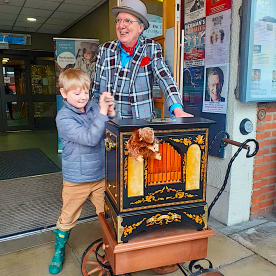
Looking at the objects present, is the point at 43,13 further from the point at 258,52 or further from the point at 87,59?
the point at 258,52

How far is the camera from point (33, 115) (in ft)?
28.0

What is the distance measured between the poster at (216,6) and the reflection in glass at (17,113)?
709cm

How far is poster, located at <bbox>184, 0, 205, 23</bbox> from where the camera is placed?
8.54 ft

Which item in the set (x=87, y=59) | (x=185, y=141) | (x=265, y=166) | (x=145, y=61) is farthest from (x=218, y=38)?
(x=87, y=59)

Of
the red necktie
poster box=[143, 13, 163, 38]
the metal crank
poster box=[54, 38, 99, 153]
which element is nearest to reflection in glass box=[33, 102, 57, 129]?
poster box=[54, 38, 99, 153]

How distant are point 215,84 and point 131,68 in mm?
934

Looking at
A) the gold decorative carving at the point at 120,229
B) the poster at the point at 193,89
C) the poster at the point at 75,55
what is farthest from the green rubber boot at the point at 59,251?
the poster at the point at 75,55

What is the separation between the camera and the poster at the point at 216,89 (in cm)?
248

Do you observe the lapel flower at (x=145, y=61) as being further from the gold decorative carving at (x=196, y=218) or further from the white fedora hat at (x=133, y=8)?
the gold decorative carving at (x=196, y=218)

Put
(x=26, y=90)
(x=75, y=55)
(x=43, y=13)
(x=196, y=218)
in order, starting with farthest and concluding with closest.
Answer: (x=26, y=90), (x=43, y=13), (x=75, y=55), (x=196, y=218)

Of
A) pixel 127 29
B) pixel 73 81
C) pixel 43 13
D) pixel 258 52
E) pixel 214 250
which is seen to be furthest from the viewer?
pixel 43 13

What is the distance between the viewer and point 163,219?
134 cm

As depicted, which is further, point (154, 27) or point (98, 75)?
point (154, 27)

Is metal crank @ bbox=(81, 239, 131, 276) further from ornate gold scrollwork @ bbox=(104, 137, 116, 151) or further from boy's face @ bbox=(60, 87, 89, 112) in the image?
boy's face @ bbox=(60, 87, 89, 112)
